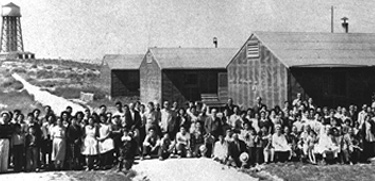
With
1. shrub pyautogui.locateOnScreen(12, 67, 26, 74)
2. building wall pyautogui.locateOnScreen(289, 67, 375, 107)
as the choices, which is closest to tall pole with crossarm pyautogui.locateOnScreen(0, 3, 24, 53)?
shrub pyautogui.locateOnScreen(12, 67, 26, 74)

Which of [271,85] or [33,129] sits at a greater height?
[271,85]

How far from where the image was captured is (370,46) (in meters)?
22.3

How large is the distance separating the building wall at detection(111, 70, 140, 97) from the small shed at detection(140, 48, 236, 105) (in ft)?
18.0

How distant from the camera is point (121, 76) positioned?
34969mm

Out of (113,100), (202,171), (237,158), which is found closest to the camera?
(202,171)

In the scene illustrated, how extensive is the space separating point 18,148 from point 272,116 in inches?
292

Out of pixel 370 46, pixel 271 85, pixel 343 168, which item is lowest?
pixel 343 168

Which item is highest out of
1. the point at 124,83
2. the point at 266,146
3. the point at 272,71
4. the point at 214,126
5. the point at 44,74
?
the point at 44,74

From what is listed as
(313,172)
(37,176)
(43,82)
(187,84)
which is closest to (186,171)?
(313,172)

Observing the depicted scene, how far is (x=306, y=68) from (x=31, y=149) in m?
12.4

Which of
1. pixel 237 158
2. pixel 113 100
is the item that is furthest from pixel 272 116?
pixel 113 100

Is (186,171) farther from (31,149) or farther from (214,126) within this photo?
(31,149)

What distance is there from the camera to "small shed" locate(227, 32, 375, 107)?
18859mm

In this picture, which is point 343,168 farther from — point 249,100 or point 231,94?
point 231,94
